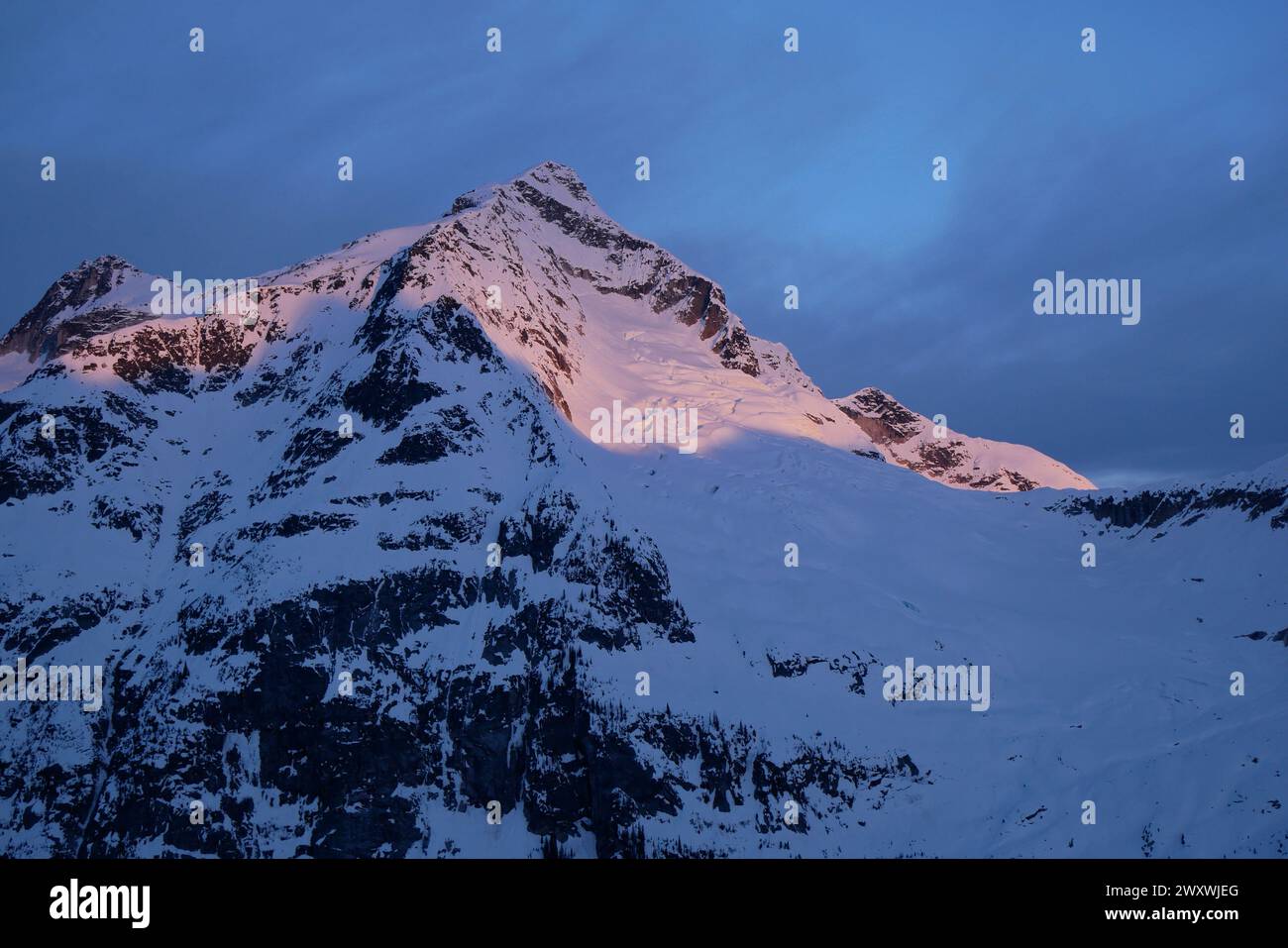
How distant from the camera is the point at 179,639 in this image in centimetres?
11544

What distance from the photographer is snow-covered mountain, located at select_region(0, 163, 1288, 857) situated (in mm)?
103062

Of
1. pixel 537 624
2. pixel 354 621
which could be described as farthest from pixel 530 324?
pixel 354 621

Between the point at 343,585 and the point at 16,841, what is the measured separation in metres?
36.4

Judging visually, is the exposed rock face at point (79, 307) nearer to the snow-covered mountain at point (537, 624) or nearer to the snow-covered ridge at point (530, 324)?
the snow-covered ridge at point (530, 324)

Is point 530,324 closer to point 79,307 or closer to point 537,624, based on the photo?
point 537,624

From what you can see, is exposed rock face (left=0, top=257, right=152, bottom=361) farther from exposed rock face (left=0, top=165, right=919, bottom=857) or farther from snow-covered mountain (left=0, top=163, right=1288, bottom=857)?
exposed rock face (left=0, top=165, right=919, bottom=857)

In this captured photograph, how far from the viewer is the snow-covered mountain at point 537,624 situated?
338ft

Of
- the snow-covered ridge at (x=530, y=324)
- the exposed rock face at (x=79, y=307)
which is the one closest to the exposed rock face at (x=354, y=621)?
the snow-covered ridge at (x=530, y=324)

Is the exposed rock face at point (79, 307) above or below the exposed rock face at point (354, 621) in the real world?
above

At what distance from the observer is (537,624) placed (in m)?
114

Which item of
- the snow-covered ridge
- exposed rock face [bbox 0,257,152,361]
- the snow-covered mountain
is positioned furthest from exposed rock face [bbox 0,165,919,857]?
exposed rock face [bbox 0,257,152,361]

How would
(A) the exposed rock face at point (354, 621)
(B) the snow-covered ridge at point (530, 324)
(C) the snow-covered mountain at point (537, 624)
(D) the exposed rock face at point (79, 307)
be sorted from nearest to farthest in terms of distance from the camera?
1. (C) the snow-covered mountain at point (537, 624)
2. (A) the exposed rock face at point (354, 621)
3. (B) the snow-covered ridge at point (530, 324)
4. (D) the exposed rock face at point (79, 307)
